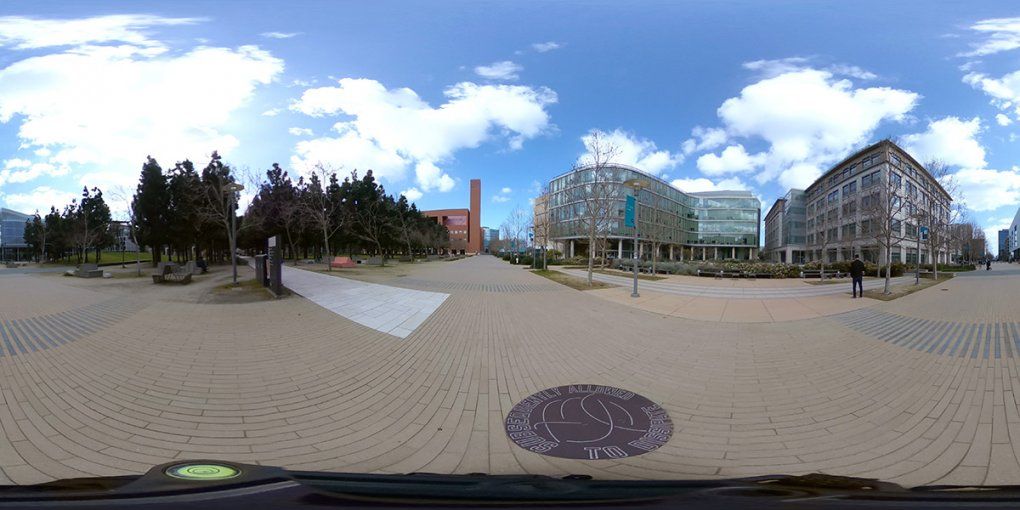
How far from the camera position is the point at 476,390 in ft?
14.0

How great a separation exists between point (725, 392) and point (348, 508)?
367 centimetres

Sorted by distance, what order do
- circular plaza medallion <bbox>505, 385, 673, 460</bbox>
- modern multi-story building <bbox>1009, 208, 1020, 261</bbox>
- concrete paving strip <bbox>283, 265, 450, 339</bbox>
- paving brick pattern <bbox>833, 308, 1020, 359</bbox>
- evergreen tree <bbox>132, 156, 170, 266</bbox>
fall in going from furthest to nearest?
1. modern multi-story building <bbox>1009, 208, 1020, 261</bbox>
2. evergreen tree <bbox>132, 156, 170, 266</bbox>
3. concrete paving strip <bbox>283, 265, 450, 339</bbox>
4. paving brick pattern <bbox>833, 308, 1020, 359</bbox>
5. circular plaza medallion <bbox>505, 385, 673, 460</bbox>

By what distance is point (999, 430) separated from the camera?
10.9ft

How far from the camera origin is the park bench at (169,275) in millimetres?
13448

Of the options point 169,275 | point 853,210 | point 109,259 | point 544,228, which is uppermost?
point 853,210

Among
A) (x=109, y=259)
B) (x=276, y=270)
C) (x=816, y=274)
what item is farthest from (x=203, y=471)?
(x=109, y=259)

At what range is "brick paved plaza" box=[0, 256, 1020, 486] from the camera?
2945mm

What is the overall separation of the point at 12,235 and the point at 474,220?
83.3 meters

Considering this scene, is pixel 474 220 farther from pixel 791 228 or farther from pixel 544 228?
pixel 544 228

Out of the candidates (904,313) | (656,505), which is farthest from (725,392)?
(904,313)

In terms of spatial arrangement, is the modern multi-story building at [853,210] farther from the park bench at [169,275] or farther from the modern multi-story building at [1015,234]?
the modern multi-story building at [1015,234]

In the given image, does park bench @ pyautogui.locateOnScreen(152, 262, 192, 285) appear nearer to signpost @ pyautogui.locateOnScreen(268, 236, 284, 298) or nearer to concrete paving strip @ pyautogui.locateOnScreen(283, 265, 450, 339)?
concrete paving strip @ pyautogui.locateOnScreen(283, 265, 450, 339)

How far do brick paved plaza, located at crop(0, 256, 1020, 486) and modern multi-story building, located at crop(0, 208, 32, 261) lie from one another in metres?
70.7

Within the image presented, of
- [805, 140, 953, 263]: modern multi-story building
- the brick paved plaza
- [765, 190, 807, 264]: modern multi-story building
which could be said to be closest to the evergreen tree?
the brick paved plaza
